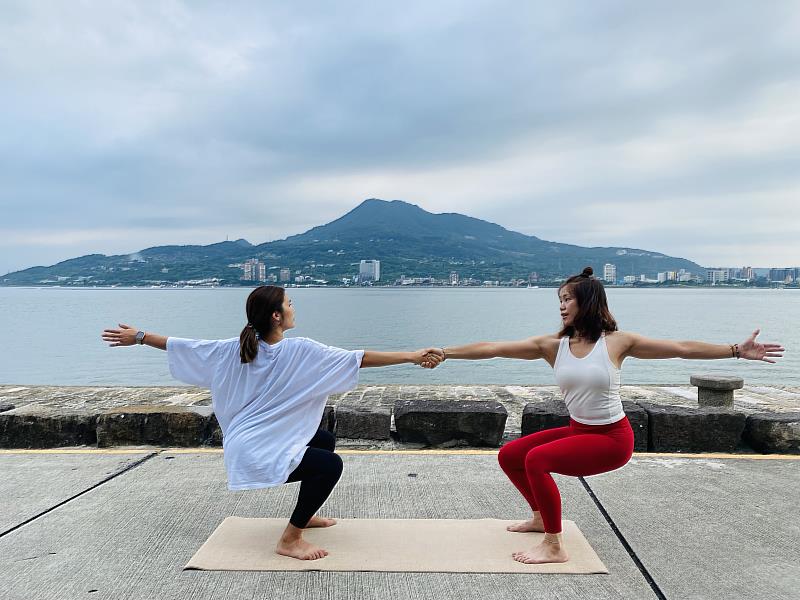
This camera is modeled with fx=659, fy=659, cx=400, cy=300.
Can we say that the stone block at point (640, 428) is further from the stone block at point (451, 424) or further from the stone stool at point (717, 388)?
the stone stool at point (717, 388)

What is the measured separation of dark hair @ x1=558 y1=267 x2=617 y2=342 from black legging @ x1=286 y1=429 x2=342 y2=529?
5.49 feet

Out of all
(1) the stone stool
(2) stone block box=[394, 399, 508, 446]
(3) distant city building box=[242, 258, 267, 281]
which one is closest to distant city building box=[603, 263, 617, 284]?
(3) distant city building box=[242, 258, 267, 281]

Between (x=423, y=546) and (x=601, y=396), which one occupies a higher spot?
(x=601, y=396)

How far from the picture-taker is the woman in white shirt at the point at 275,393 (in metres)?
3.83

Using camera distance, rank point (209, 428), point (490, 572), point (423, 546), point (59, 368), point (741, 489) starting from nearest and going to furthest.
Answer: point (490, 572), point (423, 546), point (741, 489), point (209, 428), point (59, 368)

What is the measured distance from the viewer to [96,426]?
685cm

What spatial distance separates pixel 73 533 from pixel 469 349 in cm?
285

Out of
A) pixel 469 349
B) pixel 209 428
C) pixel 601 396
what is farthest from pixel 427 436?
pixel 601 396

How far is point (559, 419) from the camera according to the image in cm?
668

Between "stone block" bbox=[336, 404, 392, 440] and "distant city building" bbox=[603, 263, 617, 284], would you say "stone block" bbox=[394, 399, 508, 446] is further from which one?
"distant city building" bbox=[603, 263, 617, 284]

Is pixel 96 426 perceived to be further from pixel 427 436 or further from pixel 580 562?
pixel 580 562

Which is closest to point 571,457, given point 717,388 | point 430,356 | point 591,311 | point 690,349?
point 591,311

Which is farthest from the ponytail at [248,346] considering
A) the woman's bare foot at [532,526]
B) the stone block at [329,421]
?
the stone block at [329,421]

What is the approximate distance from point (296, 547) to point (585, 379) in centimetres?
198
